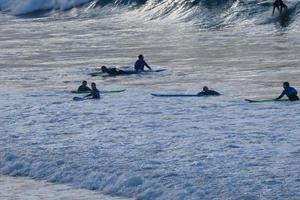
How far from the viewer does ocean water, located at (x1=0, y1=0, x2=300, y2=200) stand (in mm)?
17938

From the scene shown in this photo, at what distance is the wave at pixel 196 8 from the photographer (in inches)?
2174

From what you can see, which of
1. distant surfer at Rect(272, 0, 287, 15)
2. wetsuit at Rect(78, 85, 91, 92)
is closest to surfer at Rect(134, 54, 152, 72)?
wetsuit at Rect(78, 85, 91, 92)

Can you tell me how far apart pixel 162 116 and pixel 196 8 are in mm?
36217

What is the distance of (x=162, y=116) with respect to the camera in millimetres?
24547

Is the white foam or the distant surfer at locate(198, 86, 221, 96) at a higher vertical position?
the distant surfer at locate(198, 86, 221, 96)

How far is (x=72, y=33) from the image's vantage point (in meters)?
56.3

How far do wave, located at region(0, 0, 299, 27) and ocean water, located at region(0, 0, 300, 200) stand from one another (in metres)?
2.03

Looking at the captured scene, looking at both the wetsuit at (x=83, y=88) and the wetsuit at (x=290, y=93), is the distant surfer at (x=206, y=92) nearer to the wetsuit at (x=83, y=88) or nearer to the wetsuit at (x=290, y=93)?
the wetsuit at (x=290, y=93)

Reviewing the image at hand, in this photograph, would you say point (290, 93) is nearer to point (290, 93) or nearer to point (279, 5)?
point (290, 93)

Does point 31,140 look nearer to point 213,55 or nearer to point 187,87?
point 187,87

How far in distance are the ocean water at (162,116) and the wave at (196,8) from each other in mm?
2026

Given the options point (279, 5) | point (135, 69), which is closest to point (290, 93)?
point (135, 69)

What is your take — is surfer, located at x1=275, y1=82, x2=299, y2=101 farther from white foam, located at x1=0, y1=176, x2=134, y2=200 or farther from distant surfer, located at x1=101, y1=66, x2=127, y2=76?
distant surfer, located at x1=101, y1=66, x2=127, y2=76

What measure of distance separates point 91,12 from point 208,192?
53.3 m
